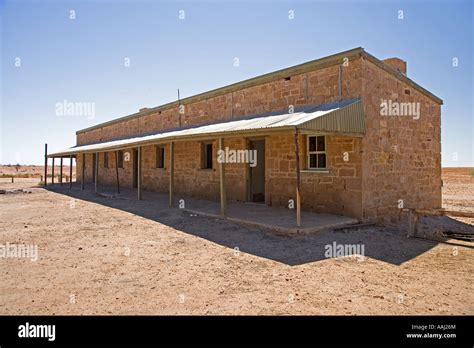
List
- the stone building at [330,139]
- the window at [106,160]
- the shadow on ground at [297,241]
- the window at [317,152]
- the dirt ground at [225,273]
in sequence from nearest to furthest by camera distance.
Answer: the dirt ground at [225,273], the shadow on ground at [297,241], the stone building at [330,139], the window at [317,152], the window at [106,160]

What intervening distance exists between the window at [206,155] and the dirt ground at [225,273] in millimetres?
5588

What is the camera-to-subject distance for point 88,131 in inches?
1034

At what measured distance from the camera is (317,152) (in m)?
9.00

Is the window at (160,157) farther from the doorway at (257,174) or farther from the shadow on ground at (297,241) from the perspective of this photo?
the shadow on ground at (297,241)

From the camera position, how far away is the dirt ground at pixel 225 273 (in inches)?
137

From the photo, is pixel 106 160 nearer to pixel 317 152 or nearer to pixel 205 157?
pixel 205 157

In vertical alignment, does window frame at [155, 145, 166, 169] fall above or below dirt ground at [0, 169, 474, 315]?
above

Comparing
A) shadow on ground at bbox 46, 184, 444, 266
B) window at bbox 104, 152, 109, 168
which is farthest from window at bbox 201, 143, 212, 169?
window at bbox 104, 152, 109, 168

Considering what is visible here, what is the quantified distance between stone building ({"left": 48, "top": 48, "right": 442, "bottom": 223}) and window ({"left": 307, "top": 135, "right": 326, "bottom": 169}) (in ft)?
0.09

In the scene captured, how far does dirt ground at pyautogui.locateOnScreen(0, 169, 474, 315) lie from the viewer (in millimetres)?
3482

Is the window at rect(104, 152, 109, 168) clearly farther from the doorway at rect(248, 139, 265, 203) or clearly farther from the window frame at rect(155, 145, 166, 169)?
the doorway at rect(248, 139, 265, 203)

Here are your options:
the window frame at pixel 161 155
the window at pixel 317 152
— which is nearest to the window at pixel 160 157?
the window frame at pixel 161 155

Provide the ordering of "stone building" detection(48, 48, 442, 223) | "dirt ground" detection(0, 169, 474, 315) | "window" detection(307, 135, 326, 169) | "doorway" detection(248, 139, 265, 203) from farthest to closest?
"doorway" detection(248, 139, 265, 203) → "window" detection(307, 135, 326, 169) → "stone building" detection(48, 48, 442, 223) → "dirt ground" detection(0, 169, 474, 315)
